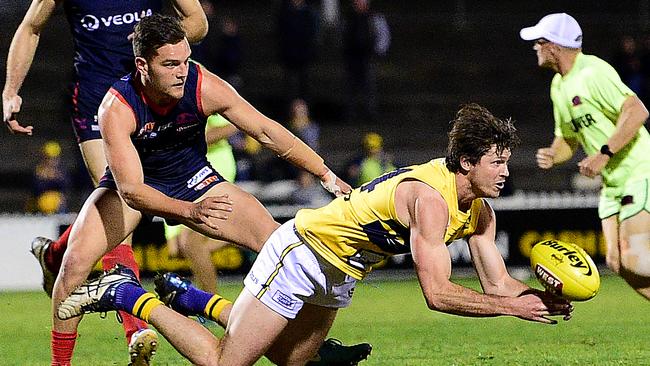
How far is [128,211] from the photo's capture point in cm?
761

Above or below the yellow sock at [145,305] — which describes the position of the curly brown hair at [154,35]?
above

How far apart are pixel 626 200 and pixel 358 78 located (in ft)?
42.4

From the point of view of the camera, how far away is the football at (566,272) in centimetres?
619

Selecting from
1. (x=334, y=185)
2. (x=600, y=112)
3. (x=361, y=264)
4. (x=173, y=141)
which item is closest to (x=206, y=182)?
(x=173, y=141)

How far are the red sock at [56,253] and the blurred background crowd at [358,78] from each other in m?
8.99

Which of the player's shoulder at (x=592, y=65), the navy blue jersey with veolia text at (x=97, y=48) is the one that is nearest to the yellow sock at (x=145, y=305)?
the navy blue jersey with veolia text at (x=97, y=48)

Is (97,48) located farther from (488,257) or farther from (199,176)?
(488,257)

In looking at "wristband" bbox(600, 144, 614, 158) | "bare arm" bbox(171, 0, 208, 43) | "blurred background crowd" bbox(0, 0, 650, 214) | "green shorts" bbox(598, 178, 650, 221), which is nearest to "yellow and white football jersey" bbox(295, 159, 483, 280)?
"bare arm" bbox(171, 0, 208, 43)

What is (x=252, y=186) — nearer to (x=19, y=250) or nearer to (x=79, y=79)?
(x=19, y=250)

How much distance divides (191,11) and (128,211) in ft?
4.44

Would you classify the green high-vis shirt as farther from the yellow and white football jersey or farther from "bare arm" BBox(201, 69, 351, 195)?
the yellow and white football jersey

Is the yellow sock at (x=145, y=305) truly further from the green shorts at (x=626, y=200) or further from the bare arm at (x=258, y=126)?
the green shorts at (x=626, y=200)

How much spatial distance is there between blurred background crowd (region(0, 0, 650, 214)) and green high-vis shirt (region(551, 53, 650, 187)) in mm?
7873

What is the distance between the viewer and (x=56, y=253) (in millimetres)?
8336
